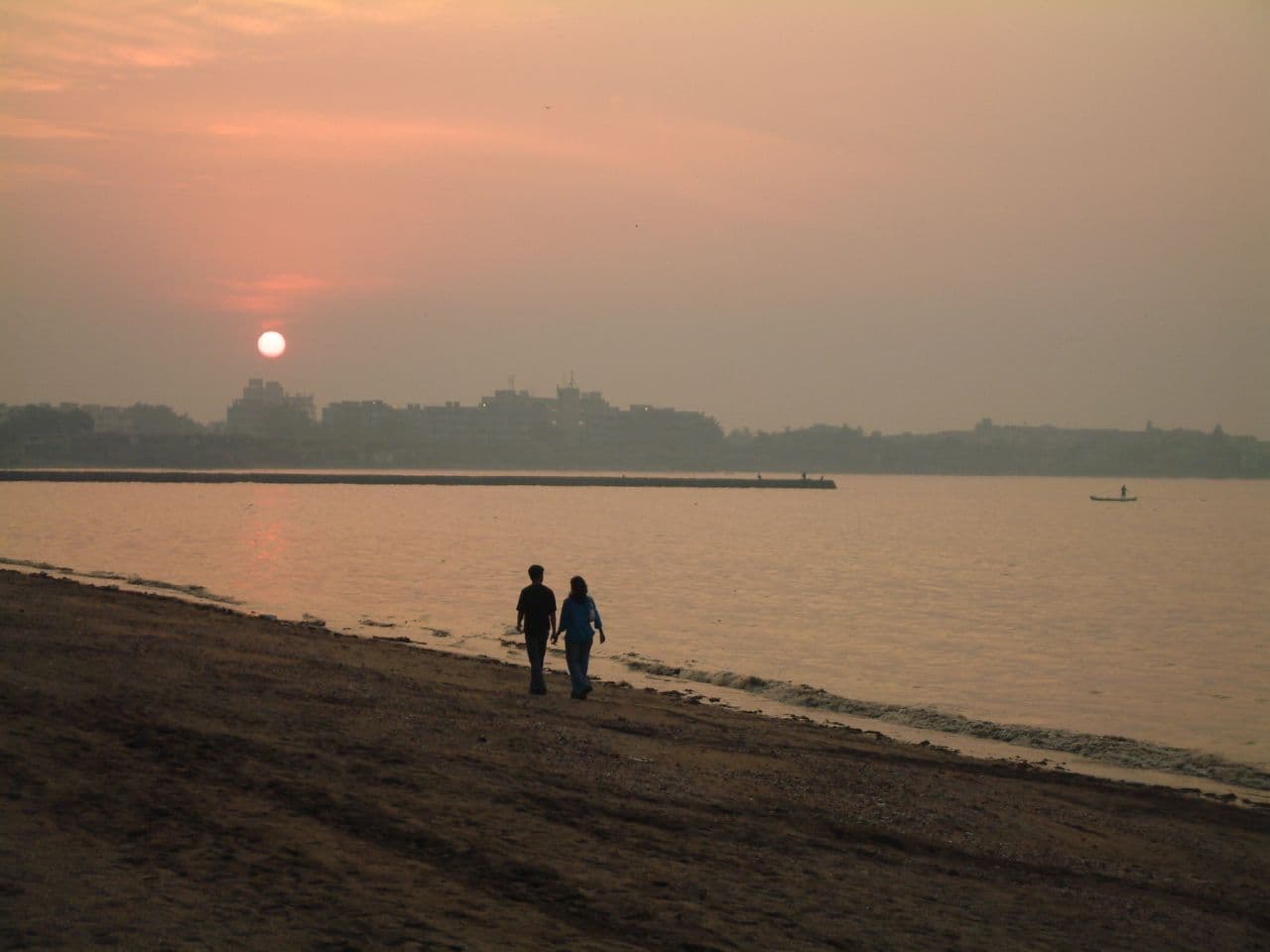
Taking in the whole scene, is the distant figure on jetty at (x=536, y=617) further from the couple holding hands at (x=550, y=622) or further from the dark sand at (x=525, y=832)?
the dark sand at (x=525, y=832)

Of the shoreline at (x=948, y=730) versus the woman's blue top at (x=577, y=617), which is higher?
the woman's blue top at (x=577, y=617)

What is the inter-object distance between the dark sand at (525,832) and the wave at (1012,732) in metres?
3.00

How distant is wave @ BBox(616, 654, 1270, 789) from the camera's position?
2030cm

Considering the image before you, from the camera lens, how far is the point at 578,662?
65.4 ft

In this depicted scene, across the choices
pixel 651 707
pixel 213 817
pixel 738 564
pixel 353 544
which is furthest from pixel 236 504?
pixel 213 817

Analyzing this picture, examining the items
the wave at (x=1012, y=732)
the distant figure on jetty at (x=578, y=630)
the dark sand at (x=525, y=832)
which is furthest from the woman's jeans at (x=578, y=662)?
the wave at (x=1012, y=732)

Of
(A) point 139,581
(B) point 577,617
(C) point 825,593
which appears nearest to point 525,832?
(B) point 577,617

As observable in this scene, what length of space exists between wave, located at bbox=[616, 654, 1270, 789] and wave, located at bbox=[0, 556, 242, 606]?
689 inches

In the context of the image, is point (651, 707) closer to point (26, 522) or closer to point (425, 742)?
point (425, 742)

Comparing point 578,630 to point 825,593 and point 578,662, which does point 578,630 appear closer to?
point 578,662

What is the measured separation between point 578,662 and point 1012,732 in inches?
315

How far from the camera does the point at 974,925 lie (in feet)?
32.5

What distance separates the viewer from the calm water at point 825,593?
28719 mm

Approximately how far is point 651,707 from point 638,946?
39.5ft
